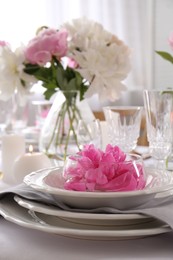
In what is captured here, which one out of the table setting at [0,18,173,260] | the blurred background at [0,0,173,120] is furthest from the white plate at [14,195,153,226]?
the blurred background at [0,0,173,120]

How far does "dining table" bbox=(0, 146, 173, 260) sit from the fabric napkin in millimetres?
24

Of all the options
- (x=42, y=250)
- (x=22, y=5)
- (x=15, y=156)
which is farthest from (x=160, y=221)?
(x=22, y=5)

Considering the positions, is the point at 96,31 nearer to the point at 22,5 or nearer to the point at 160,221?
the point at 160,221

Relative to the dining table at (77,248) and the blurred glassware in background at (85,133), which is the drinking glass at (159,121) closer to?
the blurred glassware in background at (85,133)

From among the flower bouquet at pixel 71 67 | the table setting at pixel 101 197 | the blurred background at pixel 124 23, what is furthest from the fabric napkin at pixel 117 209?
the blurred background at pixel 124 23

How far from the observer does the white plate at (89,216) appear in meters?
0.64

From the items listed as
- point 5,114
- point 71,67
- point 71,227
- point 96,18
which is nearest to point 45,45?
point 71,67

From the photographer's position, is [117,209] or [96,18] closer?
[117,209]

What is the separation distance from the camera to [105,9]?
318cm

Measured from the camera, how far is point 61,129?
1.26 metres

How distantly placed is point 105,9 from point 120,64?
2053 mm

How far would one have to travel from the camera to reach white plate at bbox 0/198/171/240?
0.62 m

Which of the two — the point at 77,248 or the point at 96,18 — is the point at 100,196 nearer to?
the point at 77,248

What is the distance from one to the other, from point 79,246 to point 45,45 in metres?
0.64
